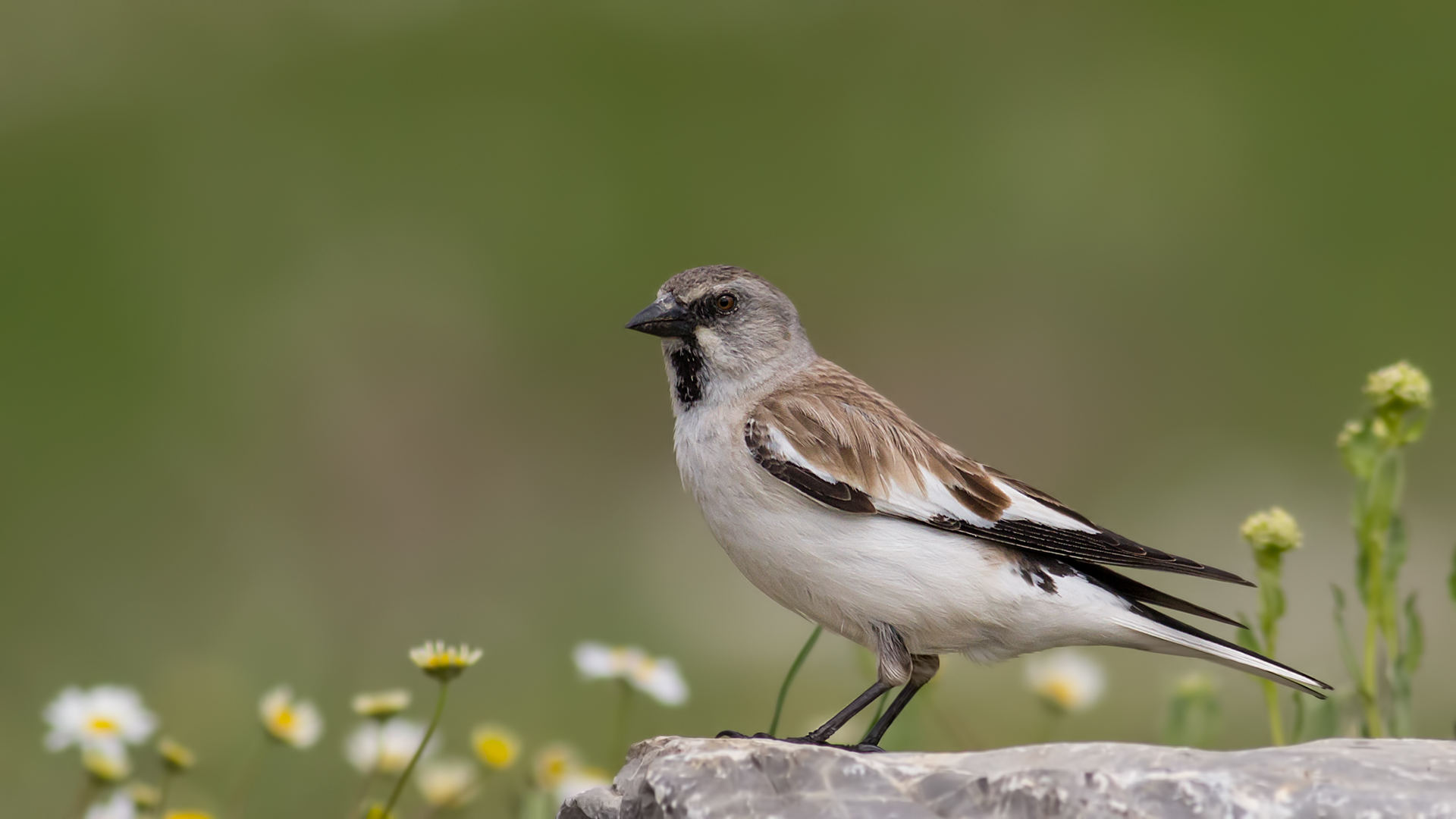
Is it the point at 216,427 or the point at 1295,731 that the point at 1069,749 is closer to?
the point at 1295,731

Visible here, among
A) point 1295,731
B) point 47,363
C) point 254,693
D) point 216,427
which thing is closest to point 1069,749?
point 1295,731

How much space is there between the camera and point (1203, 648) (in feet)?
11.8

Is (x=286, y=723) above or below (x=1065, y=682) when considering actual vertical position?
below

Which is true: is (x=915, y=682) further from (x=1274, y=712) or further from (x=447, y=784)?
(x=447, y=784)

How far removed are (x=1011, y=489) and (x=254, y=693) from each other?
3.56 meters

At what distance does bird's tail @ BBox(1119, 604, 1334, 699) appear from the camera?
3.50 metres

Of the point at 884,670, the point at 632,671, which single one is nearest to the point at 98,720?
the point at 632,671

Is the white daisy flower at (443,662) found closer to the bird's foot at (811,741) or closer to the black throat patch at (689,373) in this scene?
the bird's foot at (811,741)

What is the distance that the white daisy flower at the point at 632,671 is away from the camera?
4246 millimetres

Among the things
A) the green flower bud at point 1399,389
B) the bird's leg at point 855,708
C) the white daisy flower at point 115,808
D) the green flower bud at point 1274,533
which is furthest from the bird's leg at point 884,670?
the white daisy flower at point 115,808

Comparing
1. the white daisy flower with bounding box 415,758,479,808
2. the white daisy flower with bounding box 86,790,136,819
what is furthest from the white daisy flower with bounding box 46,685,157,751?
the white daisy flower with bounding box 415,758,479,808

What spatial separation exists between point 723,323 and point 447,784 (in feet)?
5.23

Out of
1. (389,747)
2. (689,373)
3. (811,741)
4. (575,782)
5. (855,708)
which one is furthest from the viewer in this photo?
(389,747)

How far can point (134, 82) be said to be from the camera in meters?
10.4
